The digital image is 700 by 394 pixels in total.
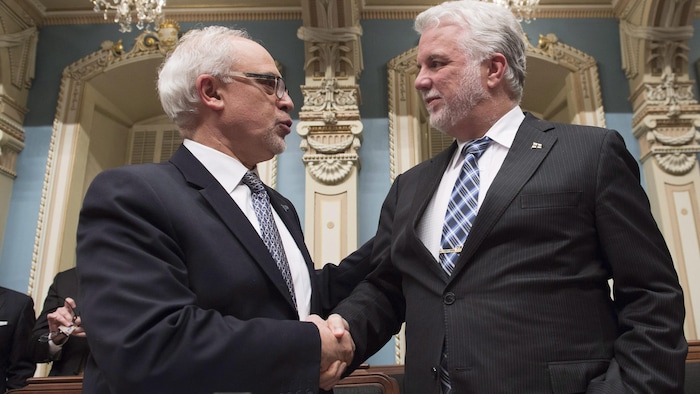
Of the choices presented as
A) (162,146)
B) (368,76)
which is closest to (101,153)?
(162,146)

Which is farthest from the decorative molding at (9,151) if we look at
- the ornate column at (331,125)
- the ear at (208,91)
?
the ear at (208,91)

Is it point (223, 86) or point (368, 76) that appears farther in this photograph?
point (368, 76)

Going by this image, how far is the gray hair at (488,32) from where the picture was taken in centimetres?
188

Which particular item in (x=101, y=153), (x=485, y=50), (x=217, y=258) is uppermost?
(x=101, y=153)

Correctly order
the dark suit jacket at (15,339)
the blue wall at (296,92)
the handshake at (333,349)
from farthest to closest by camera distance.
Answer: the blue wall at (296,92), the dark suit jacket at (15,339), the handshake at (333,349)

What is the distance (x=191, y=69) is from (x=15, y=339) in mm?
2933

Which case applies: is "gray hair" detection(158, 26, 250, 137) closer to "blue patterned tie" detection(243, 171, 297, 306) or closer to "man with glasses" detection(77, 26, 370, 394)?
"man with glasses" detection(77, 26, 370, 394)

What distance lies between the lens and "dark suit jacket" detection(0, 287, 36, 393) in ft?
11.8

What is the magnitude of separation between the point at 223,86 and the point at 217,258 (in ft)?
1.98

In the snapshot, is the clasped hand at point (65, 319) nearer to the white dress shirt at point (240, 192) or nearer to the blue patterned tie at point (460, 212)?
the white dress shirt at point (240, 192)

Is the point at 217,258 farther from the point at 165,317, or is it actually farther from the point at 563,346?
the point at 563,346

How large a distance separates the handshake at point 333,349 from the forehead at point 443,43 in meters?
0.93

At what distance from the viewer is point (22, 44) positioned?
19.6ft

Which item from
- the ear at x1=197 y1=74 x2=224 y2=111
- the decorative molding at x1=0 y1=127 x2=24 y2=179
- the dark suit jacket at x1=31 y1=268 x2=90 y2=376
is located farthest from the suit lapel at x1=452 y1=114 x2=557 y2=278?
the decorative molding at x1=0 y1=127 x2=24 y2=179
